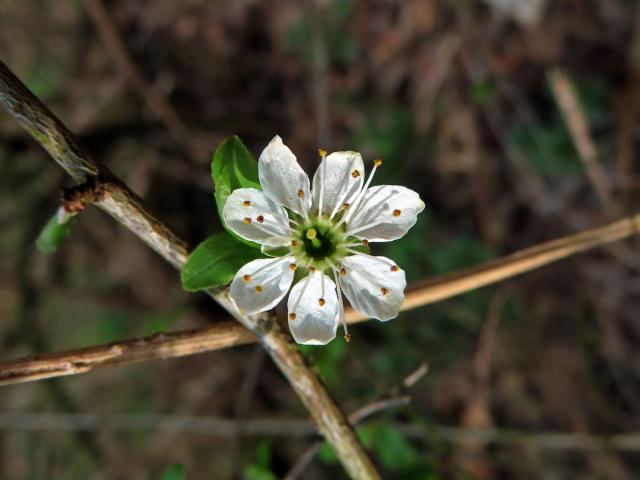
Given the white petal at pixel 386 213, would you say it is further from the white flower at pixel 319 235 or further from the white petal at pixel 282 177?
the white petal at pixel 282 177

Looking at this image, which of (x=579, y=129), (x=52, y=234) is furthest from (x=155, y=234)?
(x=579, y=129)

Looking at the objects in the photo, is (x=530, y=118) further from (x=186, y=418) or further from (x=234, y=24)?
(x=186, y=418)

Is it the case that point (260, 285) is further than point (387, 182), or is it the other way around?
point (387, 182)

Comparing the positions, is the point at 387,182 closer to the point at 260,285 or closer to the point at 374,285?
the point at 374,285

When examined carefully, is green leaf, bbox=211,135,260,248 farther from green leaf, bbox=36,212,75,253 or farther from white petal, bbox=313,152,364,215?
green leaf, bbox=36,212,75,253

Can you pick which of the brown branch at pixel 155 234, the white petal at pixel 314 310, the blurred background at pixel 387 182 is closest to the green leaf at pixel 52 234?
the brown branch at pixel 155 234

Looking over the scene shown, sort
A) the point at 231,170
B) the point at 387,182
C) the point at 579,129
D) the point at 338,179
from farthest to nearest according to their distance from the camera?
the point at 579,129
the point at 387,182
the point at 338,179
the point at 231,170

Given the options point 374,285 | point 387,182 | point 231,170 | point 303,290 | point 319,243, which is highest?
point 387,182
